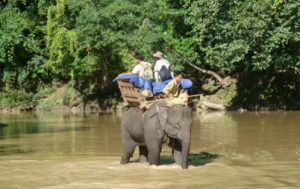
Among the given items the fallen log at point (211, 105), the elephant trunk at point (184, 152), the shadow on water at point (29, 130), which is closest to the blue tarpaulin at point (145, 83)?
the elephant trunk at point (184, 152)

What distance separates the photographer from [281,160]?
11.7 meters

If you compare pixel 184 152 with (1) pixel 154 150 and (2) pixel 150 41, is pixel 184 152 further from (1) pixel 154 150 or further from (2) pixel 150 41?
(2) pixel 150 41

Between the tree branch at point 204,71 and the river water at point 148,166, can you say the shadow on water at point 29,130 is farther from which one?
the tree branch at point 204,71

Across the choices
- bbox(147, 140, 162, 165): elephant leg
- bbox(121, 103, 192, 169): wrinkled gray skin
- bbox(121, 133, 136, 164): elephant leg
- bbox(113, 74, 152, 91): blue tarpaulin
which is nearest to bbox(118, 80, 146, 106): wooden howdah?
bbox(113, 74, 152, 91): blue tarpaulin

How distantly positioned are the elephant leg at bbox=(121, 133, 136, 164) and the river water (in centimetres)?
17

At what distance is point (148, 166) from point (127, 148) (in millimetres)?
630

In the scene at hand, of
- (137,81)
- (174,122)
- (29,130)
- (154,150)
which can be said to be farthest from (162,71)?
(29,130)

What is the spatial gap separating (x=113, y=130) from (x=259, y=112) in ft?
31.7

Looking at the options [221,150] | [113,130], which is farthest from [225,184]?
[113,130]

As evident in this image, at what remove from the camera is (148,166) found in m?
10.9

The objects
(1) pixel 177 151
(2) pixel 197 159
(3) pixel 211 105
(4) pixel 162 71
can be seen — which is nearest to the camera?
(1) pixel 177 151

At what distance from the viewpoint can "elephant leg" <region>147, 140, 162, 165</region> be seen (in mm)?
10617

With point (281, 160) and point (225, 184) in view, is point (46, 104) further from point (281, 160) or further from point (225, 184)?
point (225, 184)

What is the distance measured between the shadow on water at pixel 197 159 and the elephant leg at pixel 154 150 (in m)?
0.53
